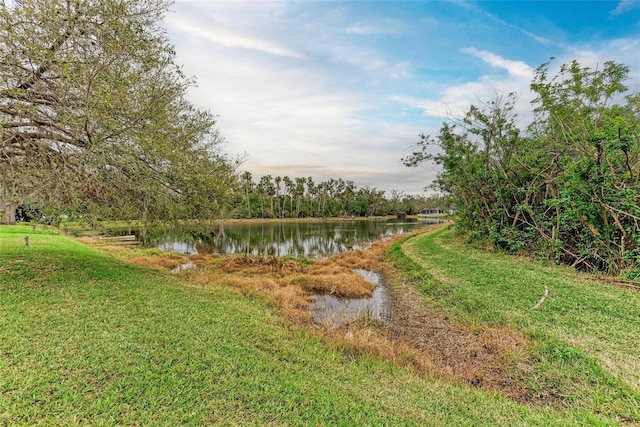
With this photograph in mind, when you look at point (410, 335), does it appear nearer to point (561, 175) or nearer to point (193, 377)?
point (193, 377)

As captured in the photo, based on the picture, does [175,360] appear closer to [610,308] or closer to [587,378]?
[587,378]

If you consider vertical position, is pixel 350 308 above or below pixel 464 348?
below

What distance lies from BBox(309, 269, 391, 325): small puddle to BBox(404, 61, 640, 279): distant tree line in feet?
20.9

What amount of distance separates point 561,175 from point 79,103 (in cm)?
1446

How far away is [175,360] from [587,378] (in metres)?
6.01

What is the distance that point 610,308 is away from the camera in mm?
6016

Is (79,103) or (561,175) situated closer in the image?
(79,103)

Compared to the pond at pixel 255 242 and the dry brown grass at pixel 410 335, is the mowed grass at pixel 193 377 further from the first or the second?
the pond at pixel 255 242

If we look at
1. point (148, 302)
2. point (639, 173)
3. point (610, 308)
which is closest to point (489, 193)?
point (639, 173)

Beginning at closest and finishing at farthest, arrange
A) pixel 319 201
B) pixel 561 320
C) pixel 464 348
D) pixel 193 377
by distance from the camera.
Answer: pixel 193 377, pixel 561 320, pixel 464 348, pixel 319 201

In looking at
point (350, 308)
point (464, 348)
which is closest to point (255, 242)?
point (350, 308)

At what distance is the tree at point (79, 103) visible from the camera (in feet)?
18.5

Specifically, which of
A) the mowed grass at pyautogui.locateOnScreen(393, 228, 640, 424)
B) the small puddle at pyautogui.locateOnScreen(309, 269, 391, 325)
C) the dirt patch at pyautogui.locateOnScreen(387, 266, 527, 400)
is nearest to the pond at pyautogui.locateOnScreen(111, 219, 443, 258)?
the small puddle at pyautogui.locateOnScreen(309, 269, 391, 325)

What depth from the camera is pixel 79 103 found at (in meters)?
6.02
